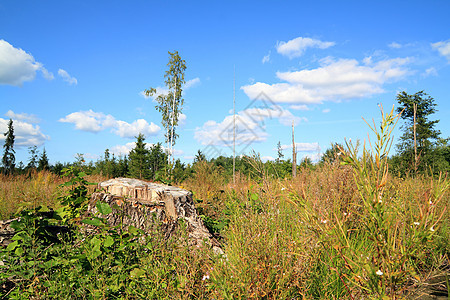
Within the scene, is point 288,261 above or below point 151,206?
below

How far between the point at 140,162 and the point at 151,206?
2010cm

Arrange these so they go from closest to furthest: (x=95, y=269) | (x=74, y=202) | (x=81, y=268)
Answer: (x=95, y=269), (x=81, y=268), (x=74, y=202)

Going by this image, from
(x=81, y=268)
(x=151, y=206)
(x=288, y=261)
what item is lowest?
(x=81, y=268)

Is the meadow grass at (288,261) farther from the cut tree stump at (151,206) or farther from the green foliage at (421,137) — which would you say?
the green foliage at (421,137)

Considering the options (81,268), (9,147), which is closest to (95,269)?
(81,268)

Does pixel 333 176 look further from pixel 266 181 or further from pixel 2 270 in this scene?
pixel 2 270

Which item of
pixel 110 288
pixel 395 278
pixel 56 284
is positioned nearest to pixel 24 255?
pixel 56 284

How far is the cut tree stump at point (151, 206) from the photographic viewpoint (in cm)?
376

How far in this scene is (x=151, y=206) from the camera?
12.8 feet

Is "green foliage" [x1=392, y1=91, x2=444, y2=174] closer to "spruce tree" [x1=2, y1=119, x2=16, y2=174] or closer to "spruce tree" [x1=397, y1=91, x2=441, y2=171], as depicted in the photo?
"spruce tree" [x1=397, y1=91, x2=441, y2=171]

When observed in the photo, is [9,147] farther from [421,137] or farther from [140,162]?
[421,137]

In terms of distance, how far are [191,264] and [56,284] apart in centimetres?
121

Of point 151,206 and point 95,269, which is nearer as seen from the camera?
point 95,269

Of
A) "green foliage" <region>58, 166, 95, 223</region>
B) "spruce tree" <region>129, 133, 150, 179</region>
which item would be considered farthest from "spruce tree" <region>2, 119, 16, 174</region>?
"green foliage" <region>58, 166, 95, 223</region>
